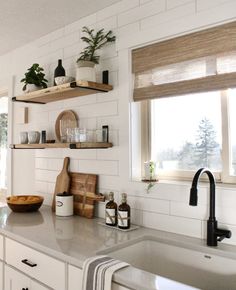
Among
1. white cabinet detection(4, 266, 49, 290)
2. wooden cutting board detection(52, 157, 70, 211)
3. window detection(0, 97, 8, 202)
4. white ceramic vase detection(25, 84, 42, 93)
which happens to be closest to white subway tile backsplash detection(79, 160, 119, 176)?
wooden cutting board detection(52, 157, 70, 211)

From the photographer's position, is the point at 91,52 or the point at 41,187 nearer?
the point at 91,52

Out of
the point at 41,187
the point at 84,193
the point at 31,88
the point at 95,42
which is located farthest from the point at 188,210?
the point at 31,88

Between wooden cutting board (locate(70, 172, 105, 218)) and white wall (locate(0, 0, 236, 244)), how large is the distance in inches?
2.2

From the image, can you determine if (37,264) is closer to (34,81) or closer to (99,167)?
(99,167)

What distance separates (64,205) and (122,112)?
30.9 inches

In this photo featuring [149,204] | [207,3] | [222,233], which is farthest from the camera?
[149,204]

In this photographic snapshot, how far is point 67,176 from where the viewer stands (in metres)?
2.25

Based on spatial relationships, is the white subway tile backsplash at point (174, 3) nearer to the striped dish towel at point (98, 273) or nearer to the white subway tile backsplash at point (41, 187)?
the striped dish towel at point (98, 273)

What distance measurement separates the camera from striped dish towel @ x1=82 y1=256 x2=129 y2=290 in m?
1.16

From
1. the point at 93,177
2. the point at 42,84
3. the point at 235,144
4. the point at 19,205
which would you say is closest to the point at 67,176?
the point at 93,177

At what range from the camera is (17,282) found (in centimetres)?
164

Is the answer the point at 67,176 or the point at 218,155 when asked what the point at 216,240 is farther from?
the point at 67,176

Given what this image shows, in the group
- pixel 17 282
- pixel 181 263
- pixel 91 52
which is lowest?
pixel 17 282

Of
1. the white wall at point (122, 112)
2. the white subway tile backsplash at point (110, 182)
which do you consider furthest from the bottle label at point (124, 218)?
the white subway tile backsplash at point (110, 182)
